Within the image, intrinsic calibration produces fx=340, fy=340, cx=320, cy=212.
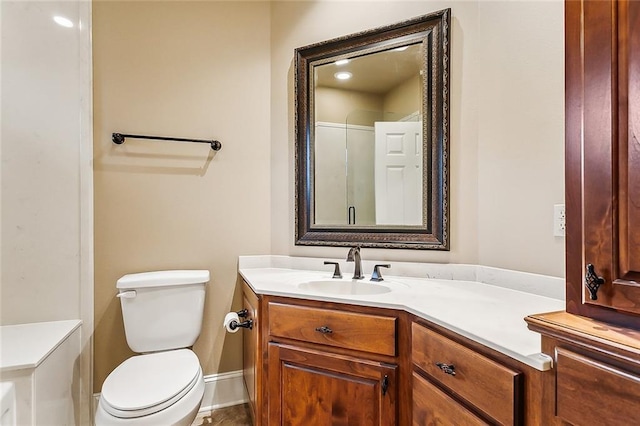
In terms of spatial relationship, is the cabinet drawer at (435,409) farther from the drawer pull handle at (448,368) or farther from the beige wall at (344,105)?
the beige wall at (344,105)

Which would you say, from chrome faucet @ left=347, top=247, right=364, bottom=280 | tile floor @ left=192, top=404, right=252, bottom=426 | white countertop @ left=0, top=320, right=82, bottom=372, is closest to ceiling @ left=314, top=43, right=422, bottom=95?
chrome faucet @ left=347, top=247, right=364, bottom=280

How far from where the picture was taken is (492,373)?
2.72 ft

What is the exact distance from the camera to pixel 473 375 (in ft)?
2.90

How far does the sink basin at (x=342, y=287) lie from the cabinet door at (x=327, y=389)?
35 cm

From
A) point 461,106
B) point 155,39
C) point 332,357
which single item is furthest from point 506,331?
point 155,39

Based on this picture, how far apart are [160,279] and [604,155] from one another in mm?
1823

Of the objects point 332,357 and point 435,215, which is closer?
point 332,357

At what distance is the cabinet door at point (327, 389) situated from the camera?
1223mm

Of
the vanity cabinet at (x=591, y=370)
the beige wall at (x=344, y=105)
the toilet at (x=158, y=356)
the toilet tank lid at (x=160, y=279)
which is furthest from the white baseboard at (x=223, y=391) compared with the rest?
the vanity cabinet at (x=591, y=370)

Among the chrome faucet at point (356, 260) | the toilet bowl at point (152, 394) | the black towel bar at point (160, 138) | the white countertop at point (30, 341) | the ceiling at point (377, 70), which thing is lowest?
the toilet bowl at point (152, 394)

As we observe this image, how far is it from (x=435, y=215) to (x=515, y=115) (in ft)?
1.80

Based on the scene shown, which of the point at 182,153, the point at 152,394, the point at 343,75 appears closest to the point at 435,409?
the point at 152,394

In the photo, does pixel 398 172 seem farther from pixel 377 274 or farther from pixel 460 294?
pixel 460 294

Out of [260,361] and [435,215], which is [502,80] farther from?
[260,361]
